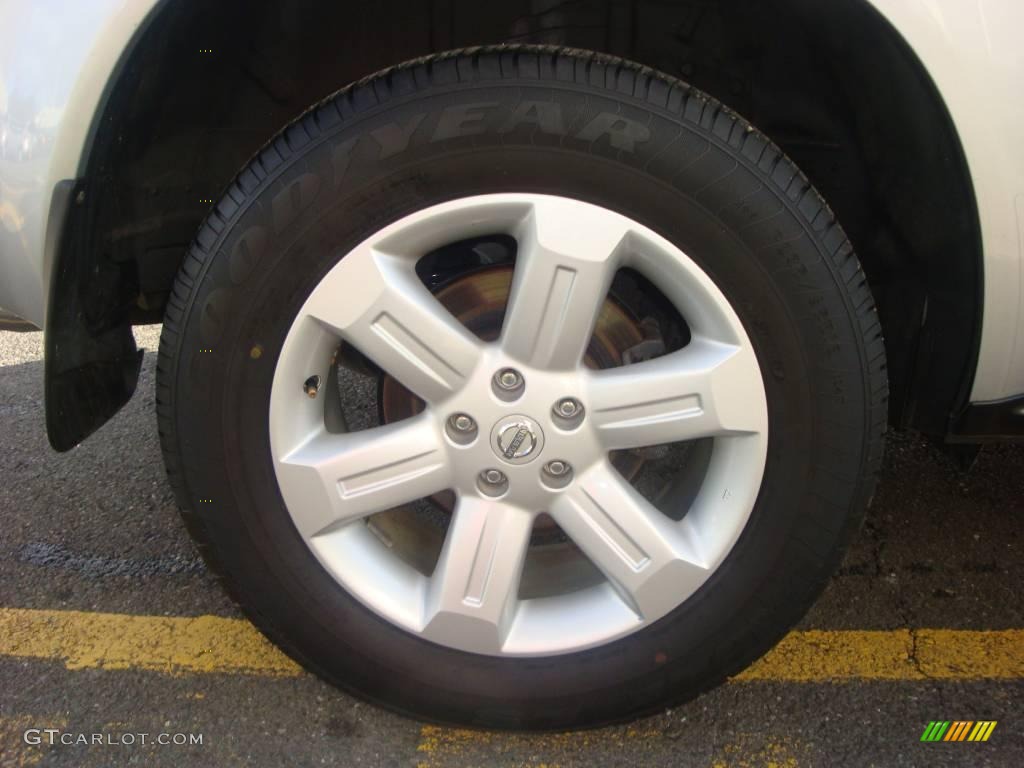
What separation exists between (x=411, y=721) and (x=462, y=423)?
0.58 metres

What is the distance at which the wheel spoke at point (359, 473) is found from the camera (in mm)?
1346

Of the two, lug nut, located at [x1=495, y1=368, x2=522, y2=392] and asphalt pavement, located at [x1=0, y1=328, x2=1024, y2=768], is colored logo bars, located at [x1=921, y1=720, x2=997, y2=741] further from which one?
lug nut, located at [x1=495, y1=368, x2=522, y2=392]

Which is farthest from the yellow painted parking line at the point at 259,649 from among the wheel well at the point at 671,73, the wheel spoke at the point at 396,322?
the wheel spoke at the point at 396,322

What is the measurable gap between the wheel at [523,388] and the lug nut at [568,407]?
0.03 feet

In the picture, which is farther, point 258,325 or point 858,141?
point 858,141

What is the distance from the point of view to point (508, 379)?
1309mm

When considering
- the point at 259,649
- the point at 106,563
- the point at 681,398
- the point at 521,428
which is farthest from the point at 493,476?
the point at 106,563

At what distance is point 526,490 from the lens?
1356 mm

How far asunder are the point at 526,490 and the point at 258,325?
1.64 ft

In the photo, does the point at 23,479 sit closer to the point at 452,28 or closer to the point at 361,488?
the point at 361,488

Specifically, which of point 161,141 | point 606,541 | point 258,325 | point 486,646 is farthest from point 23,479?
point 606,541

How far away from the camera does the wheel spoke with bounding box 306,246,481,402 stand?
50.0 inches

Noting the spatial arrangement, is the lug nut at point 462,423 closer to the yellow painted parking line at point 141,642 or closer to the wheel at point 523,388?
the wheel at point 523,388

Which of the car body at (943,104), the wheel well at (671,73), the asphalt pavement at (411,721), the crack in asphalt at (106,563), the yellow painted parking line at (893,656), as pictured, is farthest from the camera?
the crack in asphalt at (106,563)
